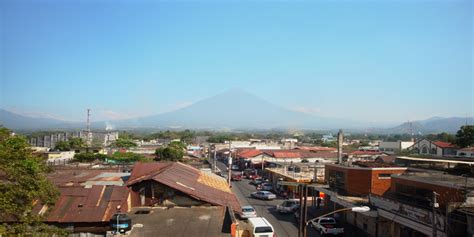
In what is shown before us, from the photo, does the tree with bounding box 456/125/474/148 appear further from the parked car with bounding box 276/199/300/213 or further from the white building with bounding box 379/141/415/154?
the parked car with bounding box 276/199/300/213

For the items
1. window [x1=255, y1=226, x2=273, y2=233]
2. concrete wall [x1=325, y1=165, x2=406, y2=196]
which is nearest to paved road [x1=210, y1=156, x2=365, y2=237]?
concrete wall [x1=325, y1=165, x2=406, y2=196]

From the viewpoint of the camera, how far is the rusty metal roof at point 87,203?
14.0 metres

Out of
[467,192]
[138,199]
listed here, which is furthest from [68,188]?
[467,192]

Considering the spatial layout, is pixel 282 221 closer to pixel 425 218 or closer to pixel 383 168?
pixel 383 168

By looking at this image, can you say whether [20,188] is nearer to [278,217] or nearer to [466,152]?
[278,217]

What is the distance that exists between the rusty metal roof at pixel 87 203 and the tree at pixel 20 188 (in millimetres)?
1272

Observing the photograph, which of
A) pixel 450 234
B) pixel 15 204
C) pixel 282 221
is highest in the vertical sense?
pixel 15 204

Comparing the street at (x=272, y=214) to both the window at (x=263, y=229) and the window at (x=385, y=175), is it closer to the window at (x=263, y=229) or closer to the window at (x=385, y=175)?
the window at (x=263, y=229)

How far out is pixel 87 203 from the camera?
15.1m

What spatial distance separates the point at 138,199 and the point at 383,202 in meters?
15.2

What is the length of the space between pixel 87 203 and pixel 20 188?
11.8 ft

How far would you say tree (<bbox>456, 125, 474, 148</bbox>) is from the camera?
6494 cm

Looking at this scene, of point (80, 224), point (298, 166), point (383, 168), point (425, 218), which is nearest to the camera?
point (80, 224)

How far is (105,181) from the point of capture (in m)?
21.8
